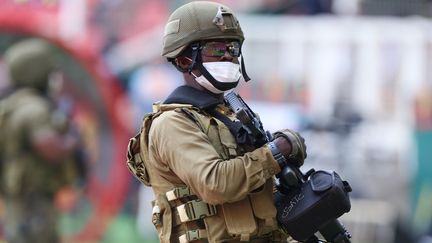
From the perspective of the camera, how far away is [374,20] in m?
8.38

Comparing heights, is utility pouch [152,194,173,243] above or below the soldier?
below

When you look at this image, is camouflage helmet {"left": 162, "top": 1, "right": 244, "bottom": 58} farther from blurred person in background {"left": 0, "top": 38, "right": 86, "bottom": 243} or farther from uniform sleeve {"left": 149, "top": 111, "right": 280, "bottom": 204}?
blurred person in background {"left": 0, "top": 38, "right": 86, "bottom": 243}

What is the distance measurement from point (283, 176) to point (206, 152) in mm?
293

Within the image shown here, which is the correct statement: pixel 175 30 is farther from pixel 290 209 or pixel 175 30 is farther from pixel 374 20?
pixel 374 20

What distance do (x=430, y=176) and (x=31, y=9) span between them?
3.84m

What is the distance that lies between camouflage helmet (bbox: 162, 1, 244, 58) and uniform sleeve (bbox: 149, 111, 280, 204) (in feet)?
0.95

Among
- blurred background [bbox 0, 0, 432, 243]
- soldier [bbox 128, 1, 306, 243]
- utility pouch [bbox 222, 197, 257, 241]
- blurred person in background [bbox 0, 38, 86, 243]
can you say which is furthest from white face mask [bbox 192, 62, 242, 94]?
blurred background [bbox 0, 0, 432, 243]

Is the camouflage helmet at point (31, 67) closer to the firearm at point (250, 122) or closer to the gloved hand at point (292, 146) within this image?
the firearm at point (250, 122)

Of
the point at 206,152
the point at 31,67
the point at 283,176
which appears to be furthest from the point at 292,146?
the point at 31,67

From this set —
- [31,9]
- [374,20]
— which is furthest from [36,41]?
[374,20]

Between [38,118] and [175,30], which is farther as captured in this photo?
[38,118]

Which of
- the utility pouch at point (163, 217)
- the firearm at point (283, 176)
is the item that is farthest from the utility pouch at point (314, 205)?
the utility pouch at point (163, 217)

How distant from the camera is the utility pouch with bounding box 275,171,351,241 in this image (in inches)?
135

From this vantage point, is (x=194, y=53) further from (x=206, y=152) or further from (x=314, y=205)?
(x=314, y=205)
